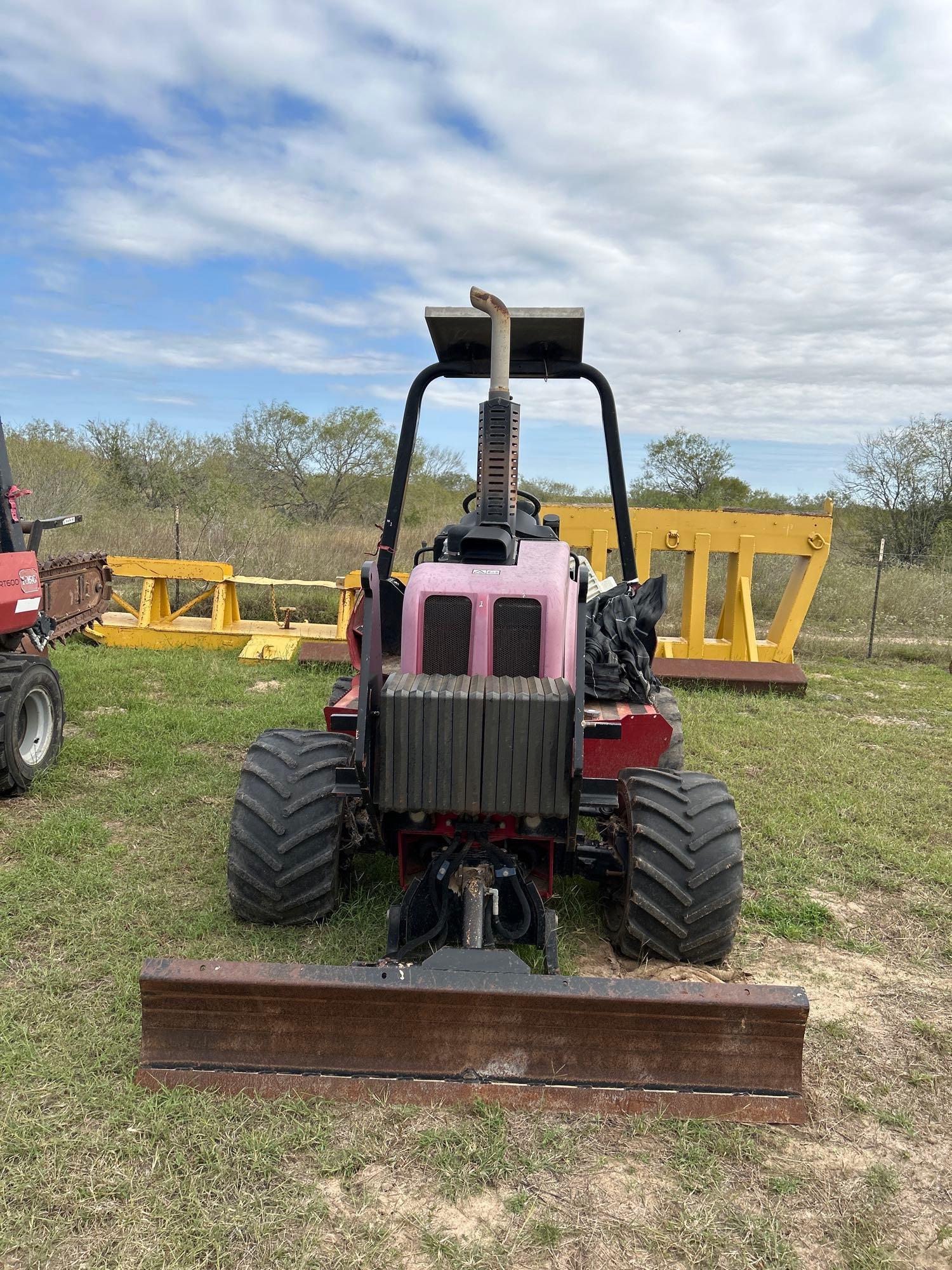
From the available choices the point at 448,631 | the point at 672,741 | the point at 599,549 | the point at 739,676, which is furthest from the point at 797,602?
the point at 448,631

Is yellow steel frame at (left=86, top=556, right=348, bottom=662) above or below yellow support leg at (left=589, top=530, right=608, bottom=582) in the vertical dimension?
below

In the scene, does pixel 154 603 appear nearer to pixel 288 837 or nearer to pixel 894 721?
pixel 288 837

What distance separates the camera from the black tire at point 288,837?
3.46 m

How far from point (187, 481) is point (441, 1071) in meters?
22.0

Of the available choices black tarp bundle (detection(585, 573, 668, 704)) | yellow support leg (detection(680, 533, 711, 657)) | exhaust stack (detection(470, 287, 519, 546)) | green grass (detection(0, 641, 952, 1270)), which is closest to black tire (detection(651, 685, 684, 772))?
black tarp bundle (detection(585, 573, 668, 704))

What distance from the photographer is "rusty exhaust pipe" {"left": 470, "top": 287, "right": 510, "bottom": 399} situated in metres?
3.22

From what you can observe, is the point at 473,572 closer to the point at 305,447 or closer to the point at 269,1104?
the point at 269,1104

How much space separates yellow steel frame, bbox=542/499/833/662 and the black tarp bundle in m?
4.27

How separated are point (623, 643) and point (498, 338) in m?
2.00

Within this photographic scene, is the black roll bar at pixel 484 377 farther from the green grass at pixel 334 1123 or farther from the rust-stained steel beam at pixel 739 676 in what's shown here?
the rust-stained steel beam at pixel 739 676

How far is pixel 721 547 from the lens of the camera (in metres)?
9.71

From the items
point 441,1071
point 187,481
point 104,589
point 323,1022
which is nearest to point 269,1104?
point 323,1022

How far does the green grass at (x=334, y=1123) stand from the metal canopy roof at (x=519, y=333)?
2.58 meters

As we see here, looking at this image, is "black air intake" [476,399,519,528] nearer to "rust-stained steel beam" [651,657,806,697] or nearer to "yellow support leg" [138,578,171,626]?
"rust-stained steel beam" [651,657,806,697]
